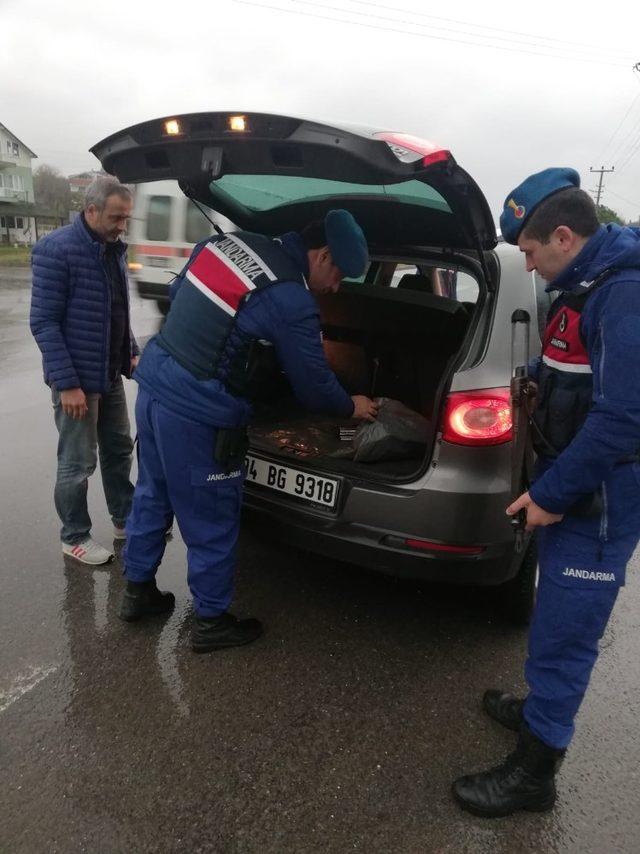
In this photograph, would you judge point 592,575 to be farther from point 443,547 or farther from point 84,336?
point 84,336

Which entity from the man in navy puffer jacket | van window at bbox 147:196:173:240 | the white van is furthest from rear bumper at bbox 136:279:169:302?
the man in navy puffer jacket

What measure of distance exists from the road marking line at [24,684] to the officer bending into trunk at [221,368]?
0.57 m

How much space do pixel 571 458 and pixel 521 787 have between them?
1.03m

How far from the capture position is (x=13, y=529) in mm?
3455

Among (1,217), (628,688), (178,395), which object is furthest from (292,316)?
(1,217)

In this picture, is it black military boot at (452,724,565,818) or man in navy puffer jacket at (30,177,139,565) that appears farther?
man in navy puffer jacket at (30,177,139,565)

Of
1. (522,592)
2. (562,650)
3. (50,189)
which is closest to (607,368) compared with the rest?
(562,650)

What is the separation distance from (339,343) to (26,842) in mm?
2907

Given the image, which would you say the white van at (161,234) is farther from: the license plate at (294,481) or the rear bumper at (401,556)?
the rear bumper at (401,556)

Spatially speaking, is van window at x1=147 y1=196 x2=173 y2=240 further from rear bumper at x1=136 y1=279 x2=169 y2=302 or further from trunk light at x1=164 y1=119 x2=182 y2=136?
trunk light at x1=164 y1=119 x2=182 y2=136

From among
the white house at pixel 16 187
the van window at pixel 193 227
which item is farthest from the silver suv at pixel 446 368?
the white house at pixel 16 187

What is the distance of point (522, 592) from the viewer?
2.74 metres

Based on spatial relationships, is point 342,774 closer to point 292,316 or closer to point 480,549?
point 480,549

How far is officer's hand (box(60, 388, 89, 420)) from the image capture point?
9.59 ft
